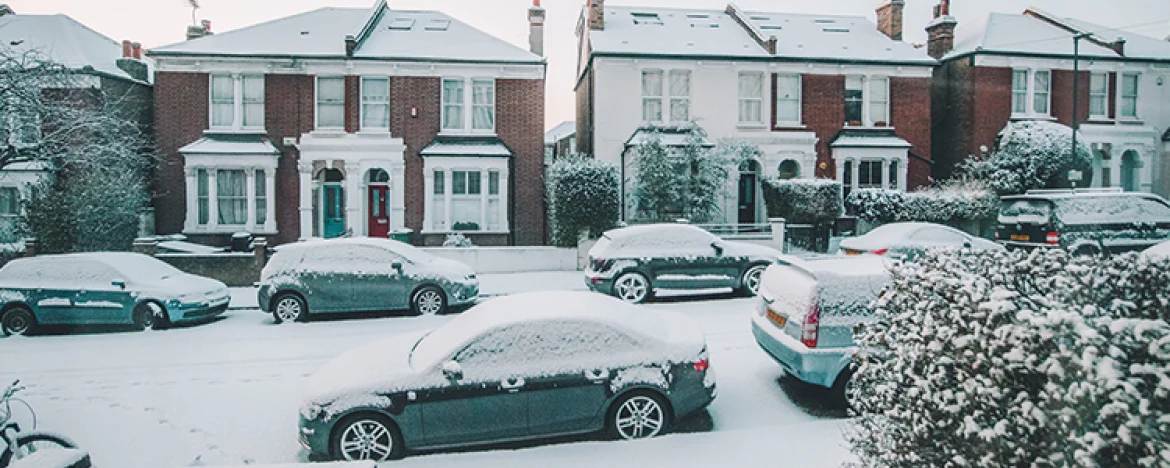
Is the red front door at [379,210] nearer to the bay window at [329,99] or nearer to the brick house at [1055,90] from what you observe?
the bay window at [329,99]

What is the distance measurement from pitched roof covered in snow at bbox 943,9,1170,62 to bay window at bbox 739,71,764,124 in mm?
8147

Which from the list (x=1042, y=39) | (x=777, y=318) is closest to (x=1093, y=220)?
(x=777, y=318)

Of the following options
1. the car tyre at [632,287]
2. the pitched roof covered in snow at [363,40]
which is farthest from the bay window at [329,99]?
the car tyre at [632,287]

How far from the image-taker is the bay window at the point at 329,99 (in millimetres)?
20422

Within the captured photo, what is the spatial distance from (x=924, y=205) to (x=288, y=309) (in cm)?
1832

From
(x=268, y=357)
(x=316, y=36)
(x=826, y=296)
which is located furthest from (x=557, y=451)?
(x=316, y=36)

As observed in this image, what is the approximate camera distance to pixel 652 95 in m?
21.6

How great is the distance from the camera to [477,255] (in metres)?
16.7

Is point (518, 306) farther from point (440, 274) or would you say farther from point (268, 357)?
point (440, 274)

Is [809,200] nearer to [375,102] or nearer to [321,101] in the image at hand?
[375,102]

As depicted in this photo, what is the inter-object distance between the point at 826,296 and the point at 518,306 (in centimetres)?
309

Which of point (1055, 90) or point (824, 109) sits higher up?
point (1055, 90)

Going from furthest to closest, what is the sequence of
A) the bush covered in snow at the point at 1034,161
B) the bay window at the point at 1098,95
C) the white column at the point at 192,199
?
1. the bay window at the point at 1098,95
2. the bush covered in snow at the point at 1034,161
3. the white column at the point at 192,199

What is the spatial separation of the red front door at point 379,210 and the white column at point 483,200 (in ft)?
10.6
